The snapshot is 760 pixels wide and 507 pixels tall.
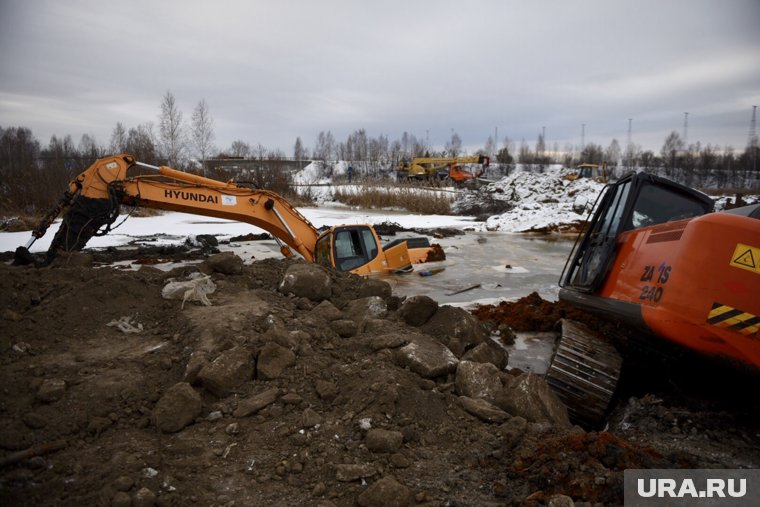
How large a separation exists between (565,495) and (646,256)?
2624mm

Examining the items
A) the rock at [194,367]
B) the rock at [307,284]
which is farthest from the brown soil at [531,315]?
the rock at [194,367]

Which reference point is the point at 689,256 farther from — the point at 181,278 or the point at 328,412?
the point at 181,278

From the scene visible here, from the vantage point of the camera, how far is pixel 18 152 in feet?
154

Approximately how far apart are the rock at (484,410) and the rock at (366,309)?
154cm

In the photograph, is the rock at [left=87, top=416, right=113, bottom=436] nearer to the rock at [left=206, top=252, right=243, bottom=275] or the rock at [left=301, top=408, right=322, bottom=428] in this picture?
the rock at [left=301, top=408, right=322, bottom=428]

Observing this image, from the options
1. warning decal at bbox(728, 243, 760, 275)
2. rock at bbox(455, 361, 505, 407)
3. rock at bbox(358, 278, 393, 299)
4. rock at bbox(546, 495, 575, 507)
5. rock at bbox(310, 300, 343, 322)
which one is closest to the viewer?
rock at bbox(546, 495, 575, 507)

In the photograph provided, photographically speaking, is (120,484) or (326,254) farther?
(326,254)

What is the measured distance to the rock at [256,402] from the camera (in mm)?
3178

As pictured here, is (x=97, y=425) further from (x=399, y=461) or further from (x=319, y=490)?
(x=399, y=461)

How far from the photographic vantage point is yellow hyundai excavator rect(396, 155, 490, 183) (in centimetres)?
3816

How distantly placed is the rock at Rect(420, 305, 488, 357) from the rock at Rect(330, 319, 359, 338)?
0.85 metres

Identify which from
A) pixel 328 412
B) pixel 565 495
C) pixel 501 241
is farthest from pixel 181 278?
pixel 501 241

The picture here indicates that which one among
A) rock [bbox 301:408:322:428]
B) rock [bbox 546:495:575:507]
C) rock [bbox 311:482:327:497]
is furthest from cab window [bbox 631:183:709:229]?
rock [bbox 311:482:327:497]

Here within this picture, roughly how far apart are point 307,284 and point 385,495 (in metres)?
3.19
